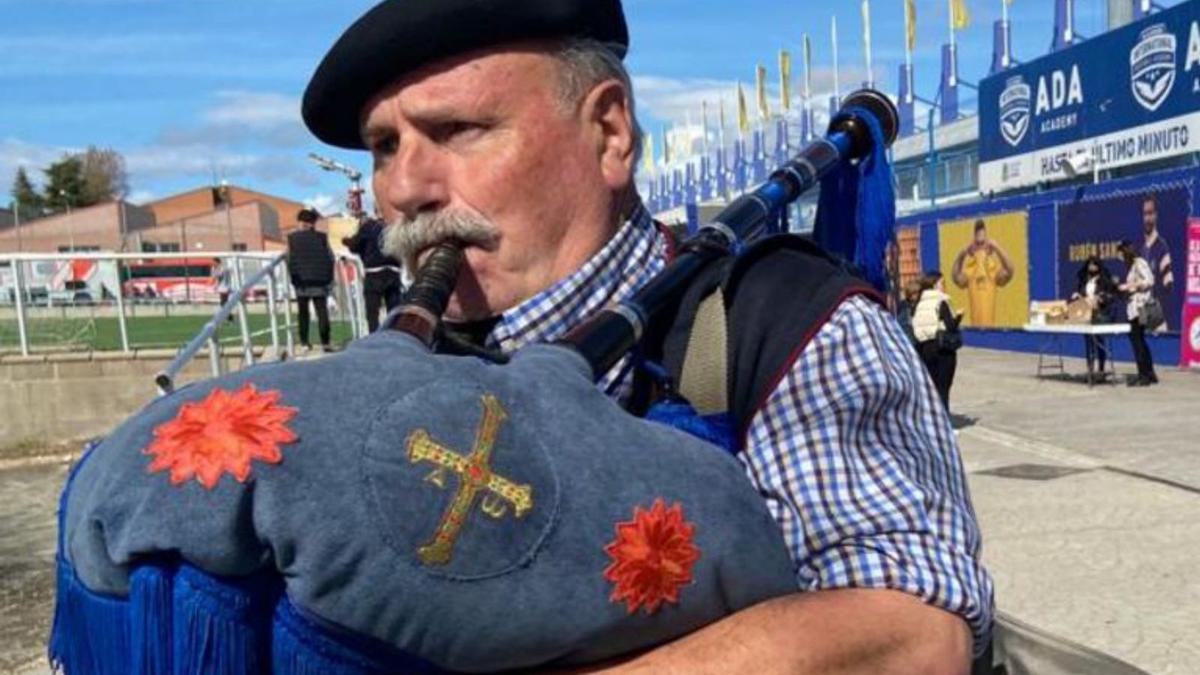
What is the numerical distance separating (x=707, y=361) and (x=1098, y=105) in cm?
1719

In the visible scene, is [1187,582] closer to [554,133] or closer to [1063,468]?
[1063,468]

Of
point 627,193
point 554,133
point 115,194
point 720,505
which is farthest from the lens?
point 115,194

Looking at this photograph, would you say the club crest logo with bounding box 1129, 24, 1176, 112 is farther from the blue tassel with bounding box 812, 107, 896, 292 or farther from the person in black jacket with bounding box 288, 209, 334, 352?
the blue tassel with bounding box 812, 107, 896, 292

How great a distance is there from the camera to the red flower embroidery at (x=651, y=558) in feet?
3.20

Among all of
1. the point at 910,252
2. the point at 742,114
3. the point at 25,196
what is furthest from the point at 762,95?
the point at 25,196

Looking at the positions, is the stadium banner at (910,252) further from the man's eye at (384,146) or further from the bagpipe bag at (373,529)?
the bagpipe bag at (373,529)

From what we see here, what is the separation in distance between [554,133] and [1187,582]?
4.85 m

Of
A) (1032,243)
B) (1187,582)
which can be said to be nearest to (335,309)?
(1032,243)

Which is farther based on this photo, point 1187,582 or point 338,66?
point 1187,582

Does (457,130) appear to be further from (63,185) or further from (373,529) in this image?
(63,185)

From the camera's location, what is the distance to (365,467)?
902 mm

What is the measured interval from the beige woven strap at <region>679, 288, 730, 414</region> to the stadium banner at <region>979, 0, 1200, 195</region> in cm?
1506

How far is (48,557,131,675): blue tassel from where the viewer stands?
922 mm

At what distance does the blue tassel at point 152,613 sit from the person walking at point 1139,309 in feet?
43.0
